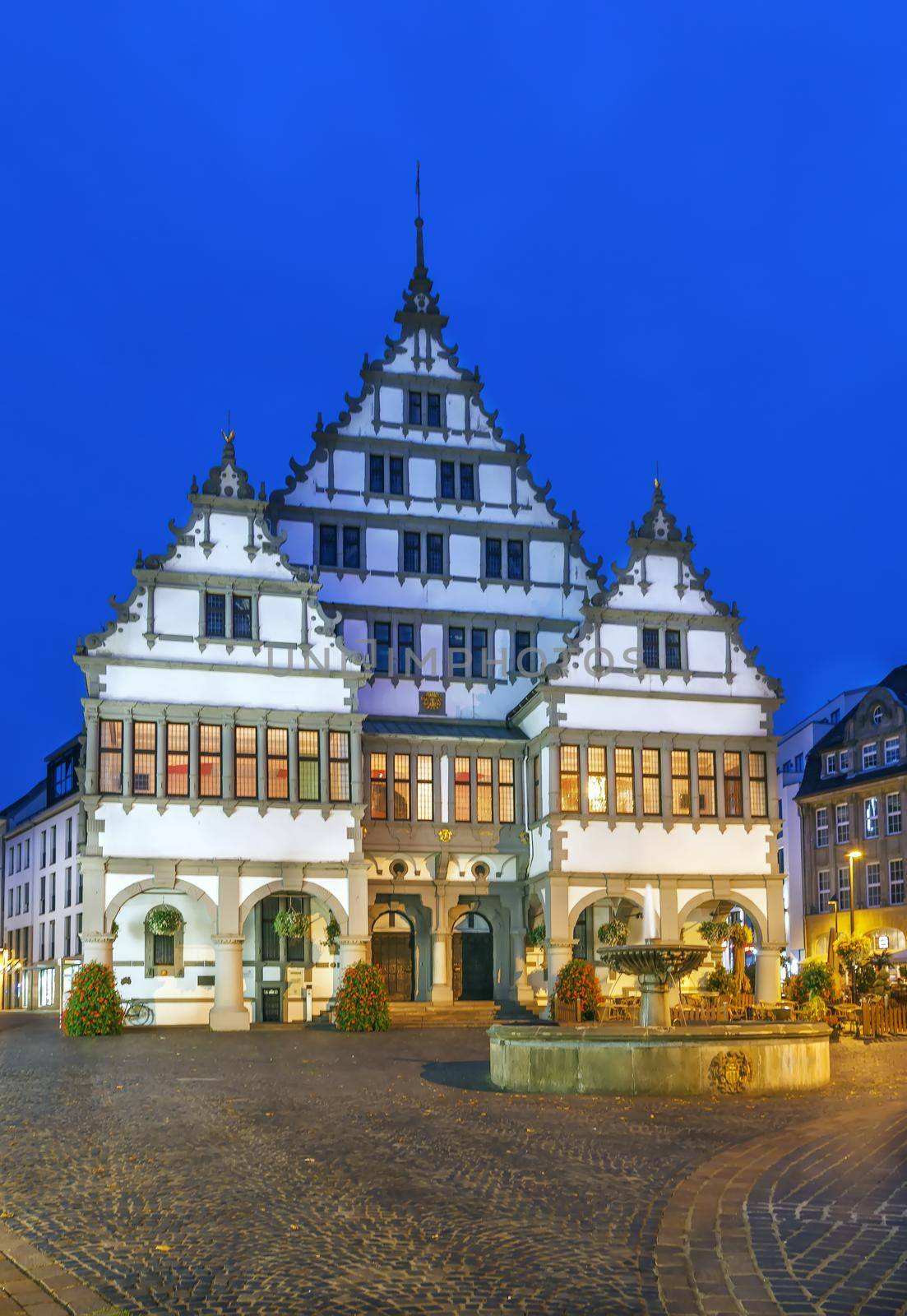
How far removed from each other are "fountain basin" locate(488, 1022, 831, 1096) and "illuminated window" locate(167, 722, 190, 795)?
22.1m

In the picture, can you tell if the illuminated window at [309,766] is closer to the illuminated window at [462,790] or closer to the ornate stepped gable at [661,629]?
the illuminated window at [462,790]

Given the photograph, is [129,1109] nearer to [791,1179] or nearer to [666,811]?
[791,1179]

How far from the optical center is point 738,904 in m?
46.3

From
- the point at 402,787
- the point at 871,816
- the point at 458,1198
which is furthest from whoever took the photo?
the point at 871,816

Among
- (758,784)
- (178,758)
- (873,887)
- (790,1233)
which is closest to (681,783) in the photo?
(758,784)

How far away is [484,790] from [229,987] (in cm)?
1044

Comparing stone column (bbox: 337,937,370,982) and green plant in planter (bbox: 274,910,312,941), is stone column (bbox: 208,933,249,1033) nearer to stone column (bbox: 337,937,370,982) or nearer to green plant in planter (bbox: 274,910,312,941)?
green plant in planter (bbox: 274,910,312,941)

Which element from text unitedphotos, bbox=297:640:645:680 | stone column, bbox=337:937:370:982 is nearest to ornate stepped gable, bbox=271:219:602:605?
text unitedphotos, bbox=297:640:645:680

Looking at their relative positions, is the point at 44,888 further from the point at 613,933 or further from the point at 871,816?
the point at 871,816

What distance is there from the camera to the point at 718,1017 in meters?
35.2

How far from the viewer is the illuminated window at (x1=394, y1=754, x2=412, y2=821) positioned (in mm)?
46281

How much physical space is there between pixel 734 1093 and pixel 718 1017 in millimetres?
14792

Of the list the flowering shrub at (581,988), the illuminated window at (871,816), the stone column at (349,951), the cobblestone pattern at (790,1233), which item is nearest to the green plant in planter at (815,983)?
the flowering shrub at (581,988)

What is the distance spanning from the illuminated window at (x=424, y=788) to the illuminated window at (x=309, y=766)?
382cm
